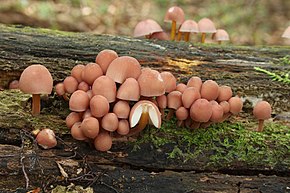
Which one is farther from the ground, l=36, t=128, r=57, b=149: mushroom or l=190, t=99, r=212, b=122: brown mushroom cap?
l=190, t=99, r=212, b=122: brown mushroom cap

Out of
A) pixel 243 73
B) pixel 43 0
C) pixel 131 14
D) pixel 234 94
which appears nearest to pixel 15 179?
pixel 234 94

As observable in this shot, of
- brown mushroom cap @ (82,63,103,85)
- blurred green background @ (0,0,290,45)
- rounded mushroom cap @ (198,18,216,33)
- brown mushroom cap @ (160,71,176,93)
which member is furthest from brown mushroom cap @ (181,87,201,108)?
blurred green background @ (0,0,290,45)

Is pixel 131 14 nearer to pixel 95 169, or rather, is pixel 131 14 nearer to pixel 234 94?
pixel 234 94

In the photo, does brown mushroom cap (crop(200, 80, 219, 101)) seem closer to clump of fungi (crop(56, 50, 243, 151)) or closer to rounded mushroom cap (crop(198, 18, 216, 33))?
clump of fungi (crop(56, 50, 243, 151))

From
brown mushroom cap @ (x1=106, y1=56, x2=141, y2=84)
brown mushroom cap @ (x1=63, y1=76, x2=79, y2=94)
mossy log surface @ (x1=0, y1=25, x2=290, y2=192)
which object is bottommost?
mossy log surface @ (x1=0, y1=25, x2=290, y2=192)

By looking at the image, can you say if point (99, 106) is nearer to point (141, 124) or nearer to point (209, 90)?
point (141, 124)

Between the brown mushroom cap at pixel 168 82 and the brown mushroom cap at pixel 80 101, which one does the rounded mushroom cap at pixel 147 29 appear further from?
the brown mushroom cap at pixel 80 101

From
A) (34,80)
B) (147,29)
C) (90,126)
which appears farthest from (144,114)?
(147,29)

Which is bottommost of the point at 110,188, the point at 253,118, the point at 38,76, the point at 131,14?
the point at 110,188

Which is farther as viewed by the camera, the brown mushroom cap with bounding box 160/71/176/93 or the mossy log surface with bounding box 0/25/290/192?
the brown mushroom cap with bounding box 160/71/176/93
